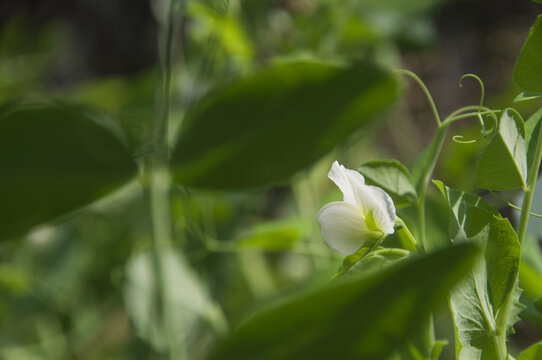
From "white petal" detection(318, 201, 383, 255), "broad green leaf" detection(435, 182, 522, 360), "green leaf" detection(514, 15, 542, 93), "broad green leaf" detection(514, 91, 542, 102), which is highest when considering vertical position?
"green leaf" detection(514, 15, 542, 93)

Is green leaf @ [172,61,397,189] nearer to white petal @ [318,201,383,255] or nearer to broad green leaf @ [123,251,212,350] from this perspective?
white petal @ [318,201,383,255]

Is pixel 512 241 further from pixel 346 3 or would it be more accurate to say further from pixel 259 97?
pixel 346 3

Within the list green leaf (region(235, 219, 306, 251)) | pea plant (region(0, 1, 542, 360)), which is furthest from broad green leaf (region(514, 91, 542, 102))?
green leaf (region(235, 219, 306, 251))

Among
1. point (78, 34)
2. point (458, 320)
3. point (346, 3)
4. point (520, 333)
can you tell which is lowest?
point (520, 333)

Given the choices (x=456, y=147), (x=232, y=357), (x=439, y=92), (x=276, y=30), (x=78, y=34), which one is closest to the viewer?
(x=232, y=357)

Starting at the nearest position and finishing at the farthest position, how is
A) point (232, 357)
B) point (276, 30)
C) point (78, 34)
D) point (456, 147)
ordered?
point (232, 357)
point (456, 147)
point (276, 30)
point (78, 34)

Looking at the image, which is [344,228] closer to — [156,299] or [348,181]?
[348,181]

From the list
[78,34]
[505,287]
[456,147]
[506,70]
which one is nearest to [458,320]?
[505,287]

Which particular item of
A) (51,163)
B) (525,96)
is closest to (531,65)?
(525,96)

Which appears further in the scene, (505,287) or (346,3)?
(346,3)
